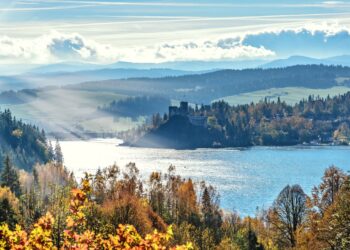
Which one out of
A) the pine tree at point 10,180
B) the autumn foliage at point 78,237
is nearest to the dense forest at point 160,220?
the autumn foliage at point 78,237

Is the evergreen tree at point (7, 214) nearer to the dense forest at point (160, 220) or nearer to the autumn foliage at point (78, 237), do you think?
the dense forest at point (160, 220)

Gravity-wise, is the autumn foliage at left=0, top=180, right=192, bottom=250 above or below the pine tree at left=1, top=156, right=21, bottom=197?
above

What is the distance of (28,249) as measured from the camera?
15.6 metres

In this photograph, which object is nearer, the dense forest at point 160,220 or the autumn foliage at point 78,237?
the autumn foliage at point 78,237

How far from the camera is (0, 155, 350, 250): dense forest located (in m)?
15.8

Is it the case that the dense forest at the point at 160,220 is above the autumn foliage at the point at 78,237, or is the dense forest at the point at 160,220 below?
below

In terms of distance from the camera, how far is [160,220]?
88.5m

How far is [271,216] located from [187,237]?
10.1 metres

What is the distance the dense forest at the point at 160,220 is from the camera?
15.8m

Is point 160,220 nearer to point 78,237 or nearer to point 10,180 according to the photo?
point 10,180

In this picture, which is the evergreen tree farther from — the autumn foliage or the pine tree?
the autumn foliage

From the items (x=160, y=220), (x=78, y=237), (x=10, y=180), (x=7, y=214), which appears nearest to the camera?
(x=78, y=237)

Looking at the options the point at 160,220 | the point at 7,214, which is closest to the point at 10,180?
the point at 160,220

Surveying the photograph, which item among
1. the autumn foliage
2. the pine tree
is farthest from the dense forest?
the pine tree
